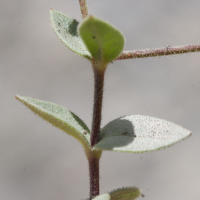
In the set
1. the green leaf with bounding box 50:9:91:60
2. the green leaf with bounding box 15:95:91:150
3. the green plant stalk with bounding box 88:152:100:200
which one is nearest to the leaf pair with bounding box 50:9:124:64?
the green leaf with bounding box 50:9:91:60

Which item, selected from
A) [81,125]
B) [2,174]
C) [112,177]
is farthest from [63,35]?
[2,174]

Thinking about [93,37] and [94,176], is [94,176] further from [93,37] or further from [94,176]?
[93,37]

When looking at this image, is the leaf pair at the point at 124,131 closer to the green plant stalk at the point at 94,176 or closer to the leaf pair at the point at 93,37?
the green plant stalk at the point at 94,176

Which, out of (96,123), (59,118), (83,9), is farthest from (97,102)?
(83,9)

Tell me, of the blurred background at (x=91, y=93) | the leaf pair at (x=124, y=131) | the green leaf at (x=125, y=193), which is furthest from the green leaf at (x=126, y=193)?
the blurred background at (x=91, y=93)

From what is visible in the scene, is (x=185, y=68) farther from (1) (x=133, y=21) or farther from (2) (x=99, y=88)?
(2) (x=99, y=88)

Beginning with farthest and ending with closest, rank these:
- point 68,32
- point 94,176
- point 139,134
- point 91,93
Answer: point 91,93
point 68,32
point 94,176
point 139,134

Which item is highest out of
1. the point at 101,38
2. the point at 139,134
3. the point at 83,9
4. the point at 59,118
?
the point at 83,9
